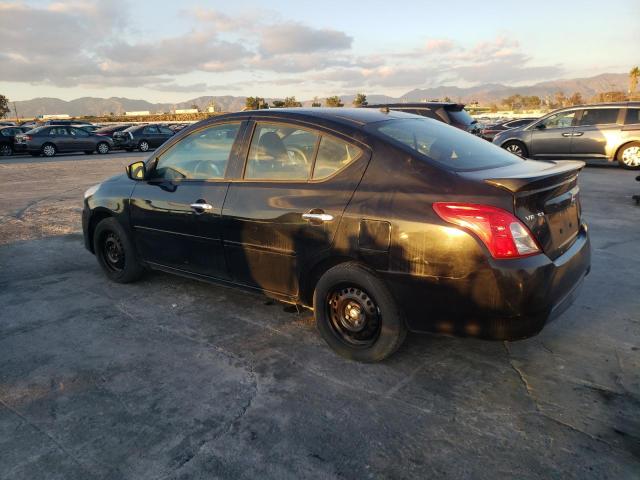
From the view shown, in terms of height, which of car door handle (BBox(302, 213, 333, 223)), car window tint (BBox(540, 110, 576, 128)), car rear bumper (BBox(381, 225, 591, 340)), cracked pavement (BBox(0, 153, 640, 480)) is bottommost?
cracked pavement (BBox(0, 153, 640, 480))

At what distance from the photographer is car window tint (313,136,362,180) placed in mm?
3258

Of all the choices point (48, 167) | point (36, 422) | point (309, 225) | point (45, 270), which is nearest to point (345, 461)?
point (309, 225)

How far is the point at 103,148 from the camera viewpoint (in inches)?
983

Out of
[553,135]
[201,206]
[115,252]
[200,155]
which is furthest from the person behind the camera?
[553,135]

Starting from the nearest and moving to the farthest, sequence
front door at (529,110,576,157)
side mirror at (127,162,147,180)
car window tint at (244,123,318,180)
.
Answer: car window tint at (244,123,318,180) < side mirror at (127,162,147,180) < front door at (529,110,576,157)

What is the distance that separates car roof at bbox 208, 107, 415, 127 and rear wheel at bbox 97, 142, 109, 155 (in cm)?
2332

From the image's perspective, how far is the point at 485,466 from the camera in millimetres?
2295

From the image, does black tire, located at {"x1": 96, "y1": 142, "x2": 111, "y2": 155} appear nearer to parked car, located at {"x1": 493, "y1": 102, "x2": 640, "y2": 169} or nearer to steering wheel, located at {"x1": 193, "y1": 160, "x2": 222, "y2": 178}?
parked car, located at {"x1": 493, "y1": 102, "x2": 640, "y2": 169}

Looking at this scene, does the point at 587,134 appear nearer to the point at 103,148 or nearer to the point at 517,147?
the point at 517,147

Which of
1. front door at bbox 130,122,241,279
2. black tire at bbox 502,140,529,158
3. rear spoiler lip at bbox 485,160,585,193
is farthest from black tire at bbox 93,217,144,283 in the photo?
black tire at bbox 502,140,529,158

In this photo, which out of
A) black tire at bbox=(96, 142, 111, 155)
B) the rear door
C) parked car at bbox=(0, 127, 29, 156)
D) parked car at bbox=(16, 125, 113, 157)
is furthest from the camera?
black tire at bbox=(96, 142, 111, 155)

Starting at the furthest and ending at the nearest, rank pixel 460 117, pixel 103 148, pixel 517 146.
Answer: pixel 103 148
pixel 517 146
pixel 460 117

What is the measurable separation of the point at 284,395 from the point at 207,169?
2056 millimetres

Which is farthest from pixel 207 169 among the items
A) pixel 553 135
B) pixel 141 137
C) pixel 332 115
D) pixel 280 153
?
pixel 141 137
